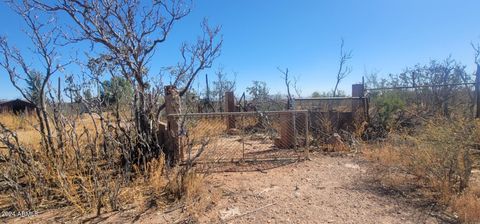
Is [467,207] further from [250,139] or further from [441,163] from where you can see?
[250,139]

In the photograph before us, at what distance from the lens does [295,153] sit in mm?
7148

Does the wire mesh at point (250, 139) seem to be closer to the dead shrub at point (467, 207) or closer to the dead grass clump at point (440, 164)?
the dead grass clump at point (440, 164)

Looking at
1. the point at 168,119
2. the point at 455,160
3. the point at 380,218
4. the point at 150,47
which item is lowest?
the point at 380,218

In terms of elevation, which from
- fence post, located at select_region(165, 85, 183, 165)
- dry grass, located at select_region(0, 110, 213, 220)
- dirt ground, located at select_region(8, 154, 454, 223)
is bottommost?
dirt ground, located at select_region(8, 154, 454, 223)

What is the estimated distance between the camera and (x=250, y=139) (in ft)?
32.2

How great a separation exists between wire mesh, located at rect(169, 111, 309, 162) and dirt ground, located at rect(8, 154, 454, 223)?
108 cm

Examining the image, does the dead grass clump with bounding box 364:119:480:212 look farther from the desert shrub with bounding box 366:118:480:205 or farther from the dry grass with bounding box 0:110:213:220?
the dry grass with bounding box 0:110:213:220

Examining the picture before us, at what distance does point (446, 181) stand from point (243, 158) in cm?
381

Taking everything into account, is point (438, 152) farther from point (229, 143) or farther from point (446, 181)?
point (229, 143)

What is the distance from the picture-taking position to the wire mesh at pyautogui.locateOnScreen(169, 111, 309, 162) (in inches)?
248

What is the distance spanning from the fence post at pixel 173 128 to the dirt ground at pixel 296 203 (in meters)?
0.93

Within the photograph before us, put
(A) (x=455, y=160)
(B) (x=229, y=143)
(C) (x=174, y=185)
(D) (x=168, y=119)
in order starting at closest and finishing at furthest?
(A) (x=455, y=160) → (C) (x=174, y=185) → (D) (x=168, y=119) → (B) (x=229, y=143)

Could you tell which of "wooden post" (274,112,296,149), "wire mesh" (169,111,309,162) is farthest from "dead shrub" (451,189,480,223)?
"wooden post" (274,112,296,149)

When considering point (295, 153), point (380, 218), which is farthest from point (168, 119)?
point (380, 218)
